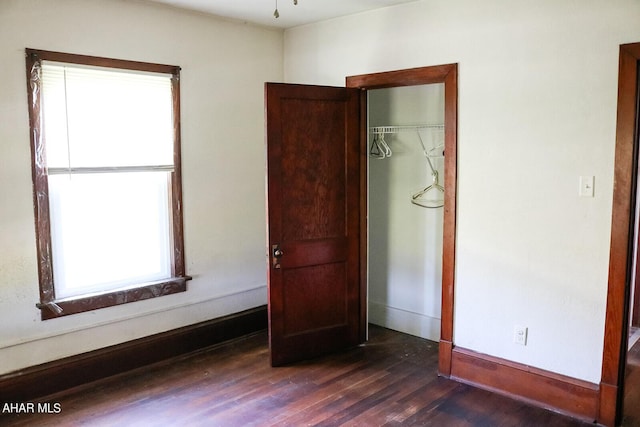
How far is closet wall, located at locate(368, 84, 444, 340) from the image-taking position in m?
4.18

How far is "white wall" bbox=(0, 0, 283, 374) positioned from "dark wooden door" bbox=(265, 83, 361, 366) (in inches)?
26.9

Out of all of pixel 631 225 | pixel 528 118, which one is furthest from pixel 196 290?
pixel 631 225

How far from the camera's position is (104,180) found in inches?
137

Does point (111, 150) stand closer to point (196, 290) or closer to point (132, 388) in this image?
point (196, 290)

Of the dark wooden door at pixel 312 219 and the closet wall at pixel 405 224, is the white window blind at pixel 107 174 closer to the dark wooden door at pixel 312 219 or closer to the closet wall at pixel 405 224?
the dark wooden door at pixel 312 219

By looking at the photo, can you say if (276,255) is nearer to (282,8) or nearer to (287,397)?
(287,397)

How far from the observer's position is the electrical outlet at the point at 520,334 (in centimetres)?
321

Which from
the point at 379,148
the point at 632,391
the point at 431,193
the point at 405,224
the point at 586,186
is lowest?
the point at 632,391

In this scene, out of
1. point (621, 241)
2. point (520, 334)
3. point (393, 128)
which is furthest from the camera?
point (393, 128)

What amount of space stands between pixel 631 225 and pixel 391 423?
1.69 m

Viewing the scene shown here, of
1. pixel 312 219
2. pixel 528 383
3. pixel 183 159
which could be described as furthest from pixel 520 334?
pixel 183 159

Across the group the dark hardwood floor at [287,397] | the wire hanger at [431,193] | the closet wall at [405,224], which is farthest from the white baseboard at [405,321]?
the wire hanger at [431,193]

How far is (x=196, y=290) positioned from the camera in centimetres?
401

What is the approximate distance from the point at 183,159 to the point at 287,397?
182 cm
